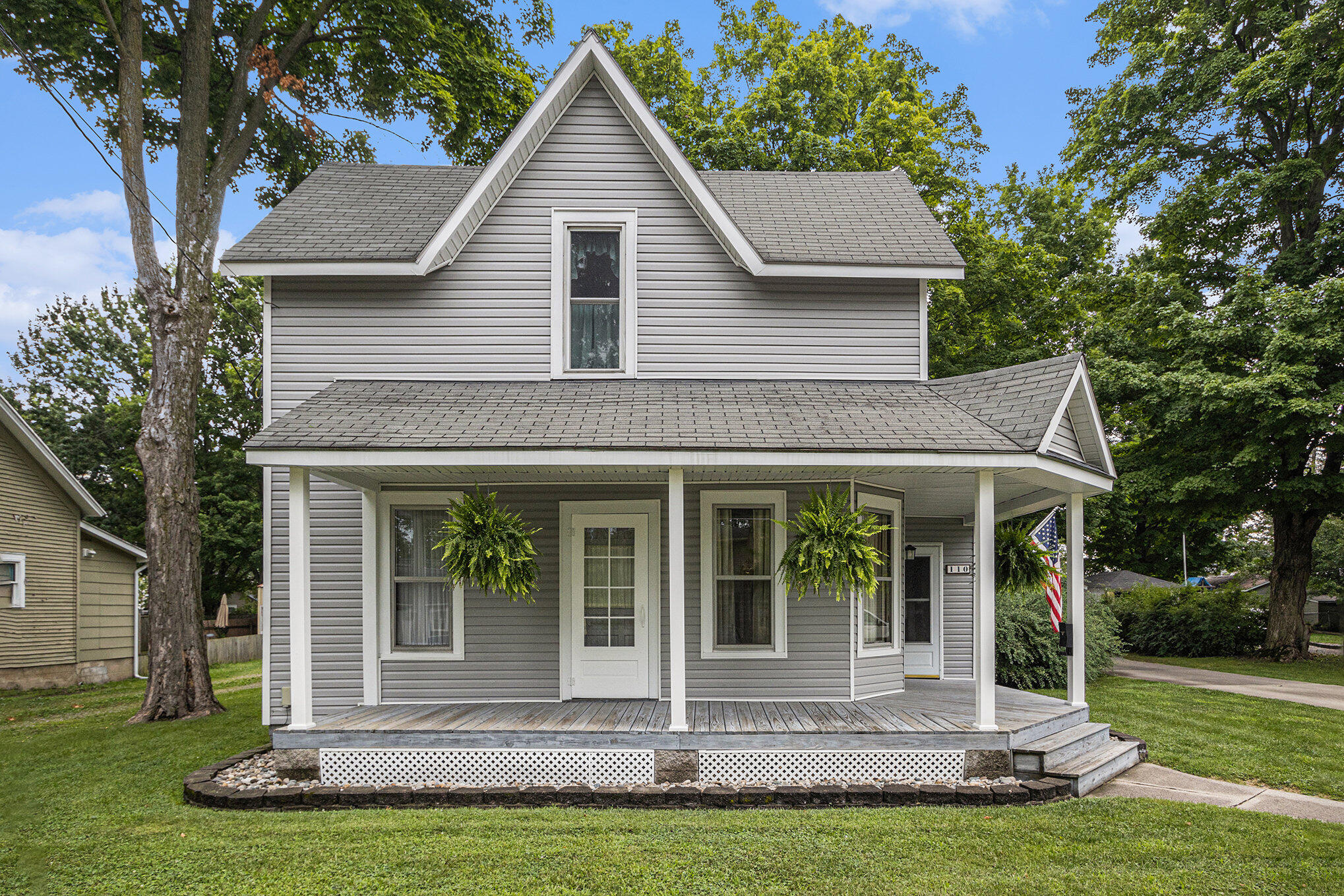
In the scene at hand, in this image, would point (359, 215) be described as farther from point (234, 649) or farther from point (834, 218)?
point (234, 649)

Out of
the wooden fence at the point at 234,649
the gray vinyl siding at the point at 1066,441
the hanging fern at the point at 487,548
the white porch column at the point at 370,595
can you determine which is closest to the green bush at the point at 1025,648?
the gray vinyl siding at the point at 1066,441

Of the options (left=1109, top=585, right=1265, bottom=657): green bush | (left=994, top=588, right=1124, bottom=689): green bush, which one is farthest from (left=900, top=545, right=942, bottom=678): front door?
(left=1109, top=585, right=1265, bottom=657): green bush

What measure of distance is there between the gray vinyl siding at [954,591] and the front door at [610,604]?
178 inches

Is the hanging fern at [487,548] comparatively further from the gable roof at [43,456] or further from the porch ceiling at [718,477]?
the gable roof at [43,456]

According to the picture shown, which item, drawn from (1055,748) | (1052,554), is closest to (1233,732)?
(1052,554)

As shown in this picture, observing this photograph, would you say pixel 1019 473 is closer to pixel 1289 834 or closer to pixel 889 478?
pixel 889 478

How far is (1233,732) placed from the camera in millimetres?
9508

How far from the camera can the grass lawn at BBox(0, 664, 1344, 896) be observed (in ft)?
16.0

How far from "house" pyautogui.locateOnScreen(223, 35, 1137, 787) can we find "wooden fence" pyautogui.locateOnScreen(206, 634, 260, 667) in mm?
15396

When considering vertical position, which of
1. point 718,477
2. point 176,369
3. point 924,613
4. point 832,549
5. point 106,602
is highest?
point 176,369

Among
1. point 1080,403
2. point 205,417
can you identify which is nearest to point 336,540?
point 1080,403

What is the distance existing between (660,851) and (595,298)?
607cm

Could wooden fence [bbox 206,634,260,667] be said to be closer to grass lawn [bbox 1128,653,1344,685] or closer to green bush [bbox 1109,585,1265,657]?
green bush [bbox 1109,585,1265,657]

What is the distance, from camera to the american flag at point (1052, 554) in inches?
369
